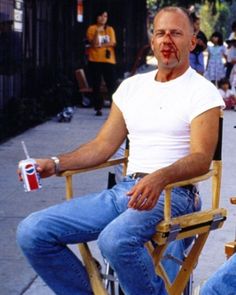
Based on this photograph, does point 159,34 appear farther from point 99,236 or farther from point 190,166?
point 99,236

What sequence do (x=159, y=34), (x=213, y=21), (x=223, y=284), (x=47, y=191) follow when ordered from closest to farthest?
1. (x=223, y=284)
2. (x=159, y=34)
3. (x=47, y=191)
4. (x=213, y=21)

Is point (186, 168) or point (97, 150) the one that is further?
point (97, 150)

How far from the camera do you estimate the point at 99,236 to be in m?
3.79

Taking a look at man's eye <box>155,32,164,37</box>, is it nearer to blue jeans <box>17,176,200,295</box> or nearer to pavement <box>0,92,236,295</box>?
blue jeans <box>17,176,200,295</box>

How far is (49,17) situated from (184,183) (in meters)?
11.7

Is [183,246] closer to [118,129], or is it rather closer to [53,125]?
[118,129]

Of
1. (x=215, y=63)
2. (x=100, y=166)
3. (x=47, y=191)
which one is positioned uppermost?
(x=100, y=166)

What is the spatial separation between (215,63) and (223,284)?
16137mm

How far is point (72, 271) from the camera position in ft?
13.0

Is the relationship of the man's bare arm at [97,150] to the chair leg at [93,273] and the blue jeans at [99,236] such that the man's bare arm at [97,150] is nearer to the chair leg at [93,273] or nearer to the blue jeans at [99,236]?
the blue jeans at [99,236]

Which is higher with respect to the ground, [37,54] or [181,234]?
[181,234]

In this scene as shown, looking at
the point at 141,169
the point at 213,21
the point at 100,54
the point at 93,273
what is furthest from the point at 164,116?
the point at 213,21

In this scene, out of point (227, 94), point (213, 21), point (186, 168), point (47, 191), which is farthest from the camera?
point (213, 21)

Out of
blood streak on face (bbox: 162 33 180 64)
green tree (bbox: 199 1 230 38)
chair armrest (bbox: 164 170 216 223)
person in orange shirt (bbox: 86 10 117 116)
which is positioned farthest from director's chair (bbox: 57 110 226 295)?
green tree (bbox: 199 1 230 38)
